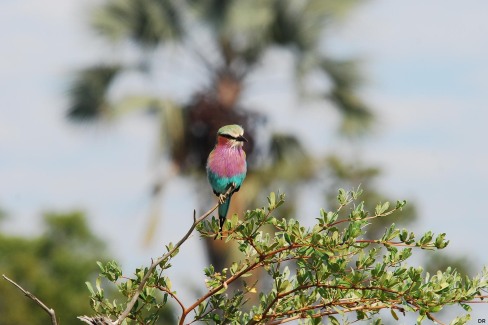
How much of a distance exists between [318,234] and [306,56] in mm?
14387

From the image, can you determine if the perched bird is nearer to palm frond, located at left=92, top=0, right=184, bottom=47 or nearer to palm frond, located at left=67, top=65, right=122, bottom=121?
palm frond, located at left=92, top=0, right=184, bottom=47

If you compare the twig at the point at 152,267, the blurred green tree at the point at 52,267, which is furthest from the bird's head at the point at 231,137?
the blurred green tree at the point at 52,267

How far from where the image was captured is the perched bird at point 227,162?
14.1 feet

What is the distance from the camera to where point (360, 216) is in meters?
3.77

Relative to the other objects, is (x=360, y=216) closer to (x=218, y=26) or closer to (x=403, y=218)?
(x=218, y=26)

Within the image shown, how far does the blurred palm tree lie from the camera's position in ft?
56.7

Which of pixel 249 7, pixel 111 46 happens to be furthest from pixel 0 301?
pixel 249 7

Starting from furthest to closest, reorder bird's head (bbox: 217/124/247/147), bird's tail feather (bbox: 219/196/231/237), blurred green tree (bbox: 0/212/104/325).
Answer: blurred green tree (bbox: 0/212/104/325)
bird's head (bbox: 217/124/247/147)
bird's tail feather (bbox: 219/196/231/237)

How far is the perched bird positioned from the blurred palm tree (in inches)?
495

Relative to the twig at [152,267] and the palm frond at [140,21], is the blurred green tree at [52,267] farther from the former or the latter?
the twig at [152,267]

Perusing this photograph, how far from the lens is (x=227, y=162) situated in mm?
4324

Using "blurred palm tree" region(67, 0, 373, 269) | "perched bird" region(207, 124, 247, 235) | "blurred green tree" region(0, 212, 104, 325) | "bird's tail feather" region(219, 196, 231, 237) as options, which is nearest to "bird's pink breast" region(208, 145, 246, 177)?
"perched bird" region(207, 124, 247, 235)

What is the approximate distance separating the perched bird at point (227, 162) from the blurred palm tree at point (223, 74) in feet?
41.2

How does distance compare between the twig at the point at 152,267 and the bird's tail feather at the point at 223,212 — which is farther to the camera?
the bird's tail feather at the point at 223,212
